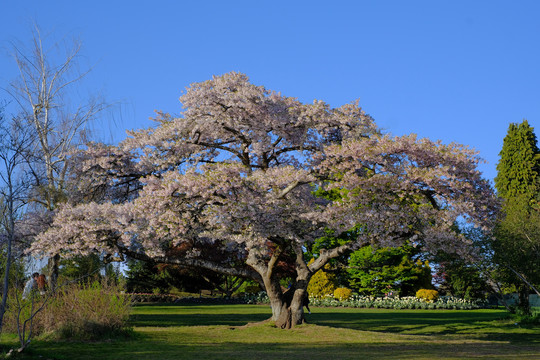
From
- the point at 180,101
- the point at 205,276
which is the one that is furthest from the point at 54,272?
the point at 205,276

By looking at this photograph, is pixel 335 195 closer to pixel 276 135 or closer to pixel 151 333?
pixel 276 135

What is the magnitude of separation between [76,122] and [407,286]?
85.6 ft

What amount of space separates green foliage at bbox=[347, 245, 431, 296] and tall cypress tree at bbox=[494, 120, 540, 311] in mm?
8523

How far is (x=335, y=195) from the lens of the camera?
3431cm

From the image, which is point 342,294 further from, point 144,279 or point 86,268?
point 86,268

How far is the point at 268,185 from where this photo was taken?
15.6 metres

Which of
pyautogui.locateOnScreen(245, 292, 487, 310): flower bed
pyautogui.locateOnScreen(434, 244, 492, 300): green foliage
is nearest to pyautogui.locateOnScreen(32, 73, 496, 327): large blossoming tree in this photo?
pyautogui.locateOnScreen(434, 244, 492, 300): green foliage

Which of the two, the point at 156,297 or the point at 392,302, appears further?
the point at 156,297

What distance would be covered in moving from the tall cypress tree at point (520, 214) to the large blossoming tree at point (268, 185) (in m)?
2.79

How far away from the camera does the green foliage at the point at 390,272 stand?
121 feet

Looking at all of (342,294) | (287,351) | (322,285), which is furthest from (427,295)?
(287,351)

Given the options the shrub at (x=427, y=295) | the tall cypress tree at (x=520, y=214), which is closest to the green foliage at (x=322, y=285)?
the shrub at (x=427, y=295)

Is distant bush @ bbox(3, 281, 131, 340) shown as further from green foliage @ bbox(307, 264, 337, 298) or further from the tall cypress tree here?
green foliage @ bbox(307, 264, 337, 298)

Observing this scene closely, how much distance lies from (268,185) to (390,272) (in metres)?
24.1
